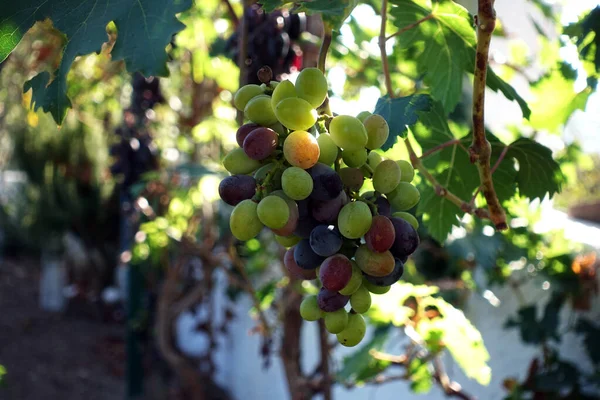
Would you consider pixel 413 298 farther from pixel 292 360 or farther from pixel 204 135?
pixel 204 135

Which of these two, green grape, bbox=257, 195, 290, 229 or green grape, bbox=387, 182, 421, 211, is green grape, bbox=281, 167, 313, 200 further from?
green grape, bbox=387, 182, 421, 211

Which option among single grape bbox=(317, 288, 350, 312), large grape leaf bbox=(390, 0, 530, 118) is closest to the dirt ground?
large grape leaf bbox=(390, 0, 530, 118)

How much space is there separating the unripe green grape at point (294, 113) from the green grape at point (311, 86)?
0.03 metres

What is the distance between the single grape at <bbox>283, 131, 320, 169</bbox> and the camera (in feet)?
2.06

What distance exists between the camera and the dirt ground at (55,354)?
4.20 meters

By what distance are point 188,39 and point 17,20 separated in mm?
2056

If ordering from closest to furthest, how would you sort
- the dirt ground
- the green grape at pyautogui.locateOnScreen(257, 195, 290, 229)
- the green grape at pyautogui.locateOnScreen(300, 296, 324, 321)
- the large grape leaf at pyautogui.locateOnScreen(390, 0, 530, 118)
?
the green grape at pyautogui.locateOnScreen(257, 195, 290, 229) → the green grape at pyautogui.locateOnScreen(300, 296, 324, 321) → the large grape leaf at pyautogui.locateOnScreen(390, 0, 530, 118) → the dirt ground

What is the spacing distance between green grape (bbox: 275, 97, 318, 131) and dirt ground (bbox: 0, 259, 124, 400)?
403 centimetres

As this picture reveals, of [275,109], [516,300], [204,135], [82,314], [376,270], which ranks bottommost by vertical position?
[82,314]

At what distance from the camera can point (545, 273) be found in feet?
6.25

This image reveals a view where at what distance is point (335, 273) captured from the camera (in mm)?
644

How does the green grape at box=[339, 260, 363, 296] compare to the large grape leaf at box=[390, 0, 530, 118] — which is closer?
the green grape at box=[339, 260, 363, 296]

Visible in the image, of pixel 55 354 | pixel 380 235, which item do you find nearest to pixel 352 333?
pixel 380 235

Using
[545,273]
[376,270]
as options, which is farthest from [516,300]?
[376,270]
